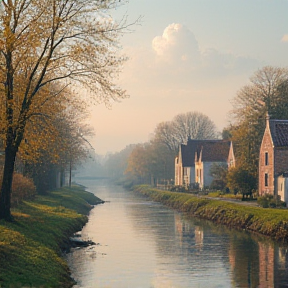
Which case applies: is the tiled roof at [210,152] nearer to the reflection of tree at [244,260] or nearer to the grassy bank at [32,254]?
the reflection of tree at [244,260]

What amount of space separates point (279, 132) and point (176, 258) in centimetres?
3305

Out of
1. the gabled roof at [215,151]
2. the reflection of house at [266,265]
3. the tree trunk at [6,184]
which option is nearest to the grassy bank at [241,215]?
the reflection of house at [266,265]

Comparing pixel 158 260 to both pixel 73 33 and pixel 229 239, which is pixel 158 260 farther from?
pixel 73 33

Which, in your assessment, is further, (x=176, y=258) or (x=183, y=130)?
(x=183, y=130)

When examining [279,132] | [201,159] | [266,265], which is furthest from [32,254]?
[201,159]

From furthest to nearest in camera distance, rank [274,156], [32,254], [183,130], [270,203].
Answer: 1. [183,130]
2. [274,156]
3. [270,203]
4. [32,254]

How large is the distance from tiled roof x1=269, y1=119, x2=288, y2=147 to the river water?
16479 millimetres

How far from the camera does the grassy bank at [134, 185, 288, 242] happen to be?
38719mm

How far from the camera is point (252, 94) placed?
80.2 meters

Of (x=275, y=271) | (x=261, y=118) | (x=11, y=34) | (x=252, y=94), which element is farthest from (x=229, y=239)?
(x=252, y=94)

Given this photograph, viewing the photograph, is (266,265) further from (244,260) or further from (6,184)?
(6,184)

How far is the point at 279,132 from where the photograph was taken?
5941cm

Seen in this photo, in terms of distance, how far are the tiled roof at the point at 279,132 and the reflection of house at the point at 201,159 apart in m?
23.7

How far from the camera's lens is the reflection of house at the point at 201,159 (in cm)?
9400
